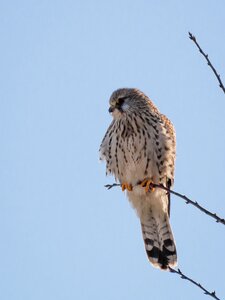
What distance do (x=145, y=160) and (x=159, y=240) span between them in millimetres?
876

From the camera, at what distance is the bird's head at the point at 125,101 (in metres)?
5.51

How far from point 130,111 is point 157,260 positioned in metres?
Answer: 1.44

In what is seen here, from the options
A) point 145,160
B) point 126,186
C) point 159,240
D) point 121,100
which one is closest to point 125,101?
point 121,100

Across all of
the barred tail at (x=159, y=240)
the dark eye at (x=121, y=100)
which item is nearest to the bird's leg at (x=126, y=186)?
the barred tail at (x=159, y=240)

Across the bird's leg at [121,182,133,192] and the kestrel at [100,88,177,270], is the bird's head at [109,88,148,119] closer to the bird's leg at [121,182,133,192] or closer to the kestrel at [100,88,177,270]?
the kestrel at [100,88,177,270]

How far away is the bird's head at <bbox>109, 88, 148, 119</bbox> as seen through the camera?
18.1ft

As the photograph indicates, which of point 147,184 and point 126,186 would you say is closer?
point 147,184

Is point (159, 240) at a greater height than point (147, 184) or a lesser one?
lesser

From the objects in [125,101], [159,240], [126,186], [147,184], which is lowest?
[159,240]

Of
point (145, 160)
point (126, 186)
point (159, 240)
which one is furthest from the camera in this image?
point (159, 240)

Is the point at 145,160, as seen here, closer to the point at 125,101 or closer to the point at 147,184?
the point at 147,184

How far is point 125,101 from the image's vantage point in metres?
Answer: 5.62

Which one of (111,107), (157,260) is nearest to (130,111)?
(111,107)

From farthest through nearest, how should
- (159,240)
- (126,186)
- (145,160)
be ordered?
1. (159,240)
2. (126,186)
3. (145,160)
